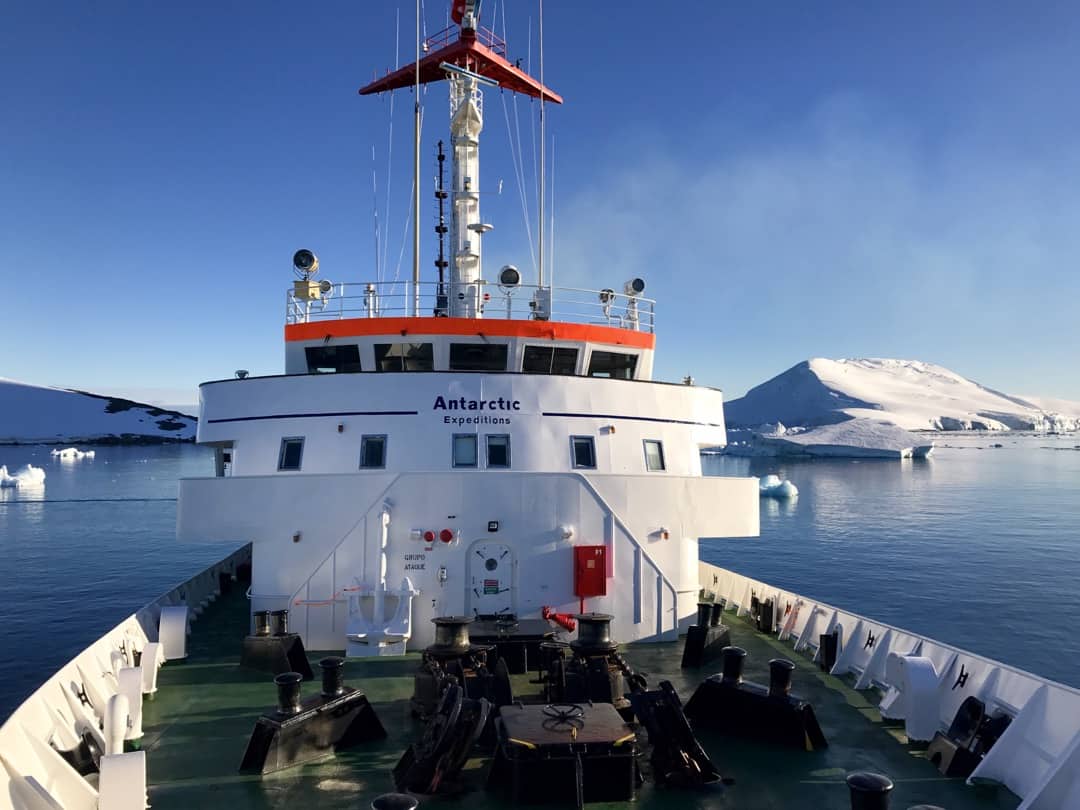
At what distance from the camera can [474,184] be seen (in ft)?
56.0

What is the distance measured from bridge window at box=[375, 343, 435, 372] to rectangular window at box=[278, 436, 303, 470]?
2.30 meters

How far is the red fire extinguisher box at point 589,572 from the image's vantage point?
1165 centimetres

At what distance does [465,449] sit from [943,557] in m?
32.7

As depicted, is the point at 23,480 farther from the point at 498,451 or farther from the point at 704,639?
the point at 704,639

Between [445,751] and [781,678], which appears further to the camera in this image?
[781,678]

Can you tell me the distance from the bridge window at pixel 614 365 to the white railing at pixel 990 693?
5608 millimetres

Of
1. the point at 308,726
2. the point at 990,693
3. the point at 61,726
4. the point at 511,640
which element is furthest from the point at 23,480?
A: the point at 990,693

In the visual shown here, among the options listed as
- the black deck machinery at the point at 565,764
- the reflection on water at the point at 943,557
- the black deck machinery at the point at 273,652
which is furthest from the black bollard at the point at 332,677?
the reflection on water at the point at 943,557

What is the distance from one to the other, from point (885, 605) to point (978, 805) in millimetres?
23298

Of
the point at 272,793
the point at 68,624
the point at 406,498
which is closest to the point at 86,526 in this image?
the point at 68,624

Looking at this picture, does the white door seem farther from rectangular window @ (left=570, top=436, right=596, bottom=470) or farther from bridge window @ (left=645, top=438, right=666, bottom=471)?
bridge window @ (left=645, top=438, right=666, bottom=471)

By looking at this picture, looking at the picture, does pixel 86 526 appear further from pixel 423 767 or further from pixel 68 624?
pixel 423 767

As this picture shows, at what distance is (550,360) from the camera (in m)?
14.8

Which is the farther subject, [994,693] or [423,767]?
[994,693]
